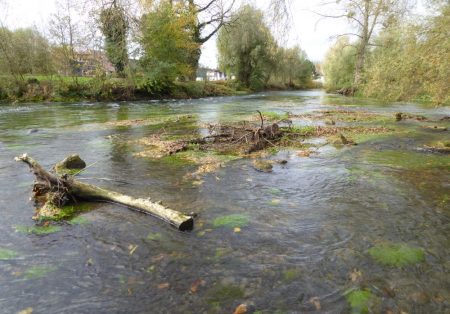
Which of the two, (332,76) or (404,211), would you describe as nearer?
(404,211)

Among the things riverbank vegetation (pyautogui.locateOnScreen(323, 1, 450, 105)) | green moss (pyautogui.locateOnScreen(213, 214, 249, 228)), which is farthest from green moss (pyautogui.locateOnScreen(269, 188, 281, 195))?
Answer: riverbank vegetation (pyautogui.locateOnScreen(323, 1, 450, 105))

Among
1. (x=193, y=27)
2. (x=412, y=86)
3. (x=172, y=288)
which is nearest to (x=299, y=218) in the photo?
(x=172, y=288)

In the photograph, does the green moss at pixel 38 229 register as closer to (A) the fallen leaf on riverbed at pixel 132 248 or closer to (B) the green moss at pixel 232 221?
(A) the fallen leaf on riverbed at pixel 132 248

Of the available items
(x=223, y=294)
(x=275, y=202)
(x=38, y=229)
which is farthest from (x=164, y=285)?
(x=275, y=202)

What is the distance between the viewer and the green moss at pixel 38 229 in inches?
231

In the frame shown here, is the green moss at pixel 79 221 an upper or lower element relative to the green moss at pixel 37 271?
upper

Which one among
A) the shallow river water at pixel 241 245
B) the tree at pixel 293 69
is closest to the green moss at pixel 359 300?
the shallow river water at pixel 241 245

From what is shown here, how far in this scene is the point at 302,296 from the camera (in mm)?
4246

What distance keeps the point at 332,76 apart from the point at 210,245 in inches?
2416

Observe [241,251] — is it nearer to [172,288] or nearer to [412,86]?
[172,288]

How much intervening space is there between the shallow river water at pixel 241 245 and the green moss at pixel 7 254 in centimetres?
2

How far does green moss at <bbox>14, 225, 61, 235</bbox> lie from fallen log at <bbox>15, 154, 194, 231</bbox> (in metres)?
0.68

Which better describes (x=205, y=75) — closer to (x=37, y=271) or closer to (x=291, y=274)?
(x=37, y=271)

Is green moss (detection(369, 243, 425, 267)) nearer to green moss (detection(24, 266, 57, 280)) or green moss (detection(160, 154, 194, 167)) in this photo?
green moss (detection(24, 266, 57, 280))
